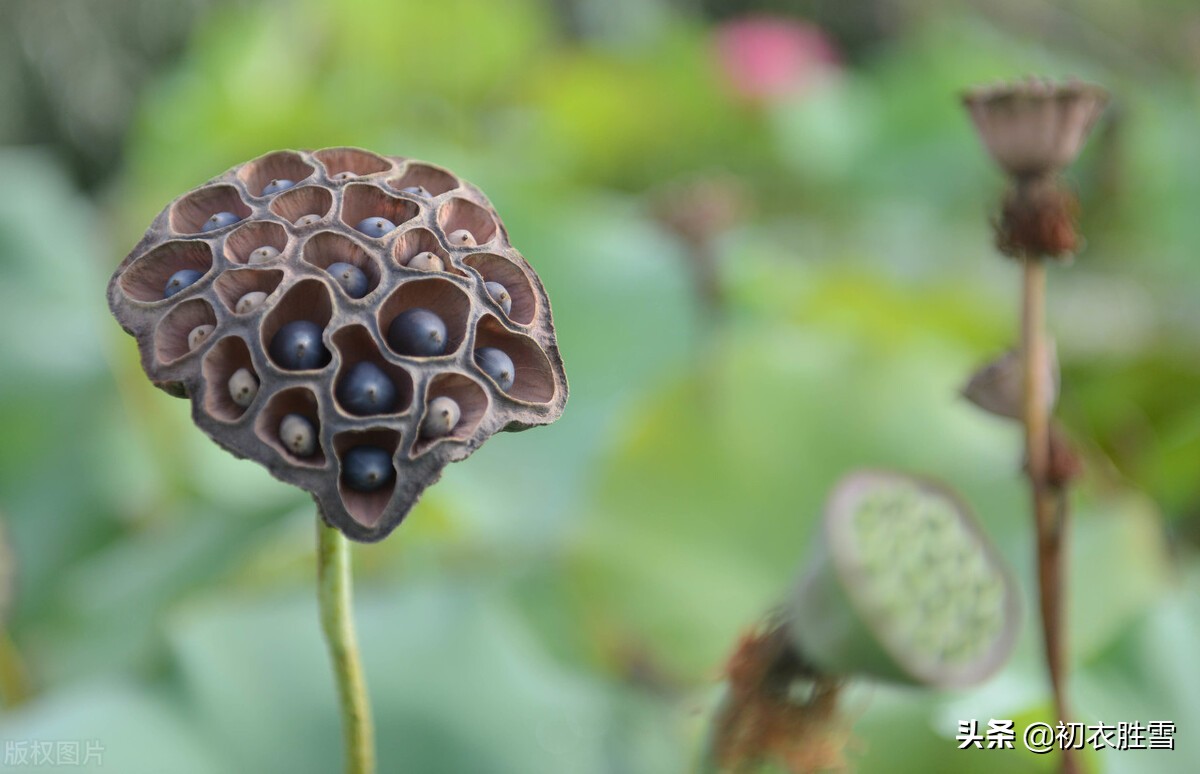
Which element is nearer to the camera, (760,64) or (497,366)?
(497,366)

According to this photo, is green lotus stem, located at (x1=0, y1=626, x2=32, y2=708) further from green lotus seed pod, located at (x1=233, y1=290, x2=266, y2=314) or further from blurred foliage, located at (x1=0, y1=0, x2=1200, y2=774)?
green lotus seed pod, located at (x1=233, y1=290, x2=266, y2=314)

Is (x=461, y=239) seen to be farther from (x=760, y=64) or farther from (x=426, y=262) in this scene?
(x=760, y=64)

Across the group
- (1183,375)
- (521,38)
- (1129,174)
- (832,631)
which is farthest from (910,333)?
(521,38)

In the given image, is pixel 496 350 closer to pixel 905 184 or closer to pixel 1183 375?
pixel 1183 375

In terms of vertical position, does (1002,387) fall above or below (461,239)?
below

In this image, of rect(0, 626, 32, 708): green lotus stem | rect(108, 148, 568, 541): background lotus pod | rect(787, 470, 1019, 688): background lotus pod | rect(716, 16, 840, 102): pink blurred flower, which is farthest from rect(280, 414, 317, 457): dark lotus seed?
rect(716, 16, 840, 102): pink blurred flower

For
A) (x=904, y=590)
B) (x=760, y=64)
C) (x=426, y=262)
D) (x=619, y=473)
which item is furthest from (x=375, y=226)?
(x=760, y=64)

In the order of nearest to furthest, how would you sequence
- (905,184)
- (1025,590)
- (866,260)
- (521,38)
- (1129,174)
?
(1025,590), (1129,174), (866,260), (905,184), (521,38)
